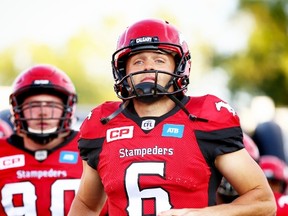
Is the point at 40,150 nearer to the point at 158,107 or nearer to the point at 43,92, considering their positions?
the point at 43,92

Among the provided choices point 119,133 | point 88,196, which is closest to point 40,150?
point 88,196

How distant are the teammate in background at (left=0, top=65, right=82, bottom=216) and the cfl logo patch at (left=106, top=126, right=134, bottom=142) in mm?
1393

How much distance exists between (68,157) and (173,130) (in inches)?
68.6

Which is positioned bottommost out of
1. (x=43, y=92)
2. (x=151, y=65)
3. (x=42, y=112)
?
(x=151, y=65)

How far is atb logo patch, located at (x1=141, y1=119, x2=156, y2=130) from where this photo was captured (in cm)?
454

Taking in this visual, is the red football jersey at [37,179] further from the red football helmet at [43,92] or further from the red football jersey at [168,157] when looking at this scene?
the red football jersey at [168,157]

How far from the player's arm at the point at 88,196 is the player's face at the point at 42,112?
4.20 feet

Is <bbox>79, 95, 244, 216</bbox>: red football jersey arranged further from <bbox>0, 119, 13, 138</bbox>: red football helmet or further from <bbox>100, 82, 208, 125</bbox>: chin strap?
<bbox>0, 119, 13, 138</bbox>: red football helmet

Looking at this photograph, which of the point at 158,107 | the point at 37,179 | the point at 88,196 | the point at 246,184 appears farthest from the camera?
the point at 37,179

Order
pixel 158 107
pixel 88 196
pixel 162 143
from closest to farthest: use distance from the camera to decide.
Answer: pixel 162 143 → pixel 158 107 → pixel 88 196

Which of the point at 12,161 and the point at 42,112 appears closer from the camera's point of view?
the point at 12,161

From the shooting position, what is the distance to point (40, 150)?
19.9 ft

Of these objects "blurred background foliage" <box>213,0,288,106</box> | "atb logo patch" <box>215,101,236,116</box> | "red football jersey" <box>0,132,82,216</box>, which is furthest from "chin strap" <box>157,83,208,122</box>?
"blurred background foliage" <box>213,0,288,106</box>

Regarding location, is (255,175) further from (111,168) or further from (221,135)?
(111,168)
